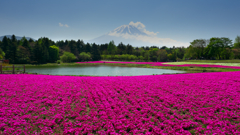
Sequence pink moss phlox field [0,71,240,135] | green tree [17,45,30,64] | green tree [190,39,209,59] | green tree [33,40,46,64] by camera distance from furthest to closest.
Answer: green tree [190,39,209,59] → green tree [33,40,46,64] → green tree [17,45,30,64] → pink moss phlox field [0,71,240,135]

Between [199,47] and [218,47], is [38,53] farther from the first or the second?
[218,47]

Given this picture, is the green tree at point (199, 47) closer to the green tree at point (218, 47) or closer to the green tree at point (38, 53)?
the green tree at point (218, 47)

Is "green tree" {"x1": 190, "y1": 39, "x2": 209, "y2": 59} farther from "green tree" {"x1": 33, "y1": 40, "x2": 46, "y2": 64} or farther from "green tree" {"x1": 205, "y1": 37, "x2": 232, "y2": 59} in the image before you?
"green tree" {"x1": 33, "y1": 40, "x2": 46, "y2": 64}

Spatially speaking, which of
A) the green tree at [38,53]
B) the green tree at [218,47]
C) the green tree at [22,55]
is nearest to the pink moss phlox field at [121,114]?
the green tree at [38,53]

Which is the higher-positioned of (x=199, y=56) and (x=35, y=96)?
(x=199, y=56)

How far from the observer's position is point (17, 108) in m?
8.73

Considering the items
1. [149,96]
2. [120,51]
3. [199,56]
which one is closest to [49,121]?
[149,96]

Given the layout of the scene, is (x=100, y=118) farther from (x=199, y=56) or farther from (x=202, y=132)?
(x=199, y=56)

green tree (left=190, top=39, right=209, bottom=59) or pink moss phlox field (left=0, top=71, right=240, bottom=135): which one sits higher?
green tree (left=190, top=39, right=209, bottom=59)

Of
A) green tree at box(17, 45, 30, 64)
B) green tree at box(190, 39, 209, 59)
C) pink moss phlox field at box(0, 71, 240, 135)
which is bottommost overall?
pink moss phlox field at box(0, 71, 240, 135)

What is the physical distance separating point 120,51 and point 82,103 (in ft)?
427

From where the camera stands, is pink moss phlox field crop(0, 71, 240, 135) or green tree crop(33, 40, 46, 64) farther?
green tree crop(33, 40, 46, 64)

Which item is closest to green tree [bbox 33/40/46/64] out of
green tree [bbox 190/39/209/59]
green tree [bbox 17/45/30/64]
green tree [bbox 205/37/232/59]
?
green tree [bbox 17/45/30/64]

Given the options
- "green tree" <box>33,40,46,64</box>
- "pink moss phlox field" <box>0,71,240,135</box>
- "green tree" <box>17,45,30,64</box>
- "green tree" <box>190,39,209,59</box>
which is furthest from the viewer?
"green tree" <box>190,39,209,59</box>
